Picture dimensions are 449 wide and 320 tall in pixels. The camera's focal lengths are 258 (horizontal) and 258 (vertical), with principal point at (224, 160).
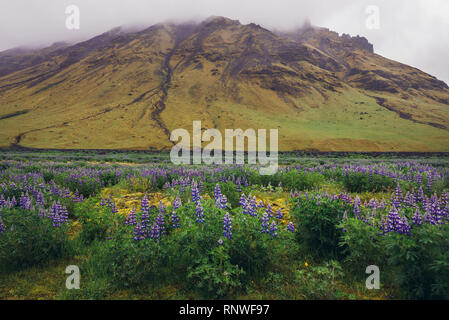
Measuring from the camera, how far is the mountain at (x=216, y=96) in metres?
56.1

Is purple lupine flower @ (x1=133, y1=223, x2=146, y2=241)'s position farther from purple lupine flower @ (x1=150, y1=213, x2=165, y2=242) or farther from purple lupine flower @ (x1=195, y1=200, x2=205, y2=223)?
purple lupine flower @ (x1=195, y1=200, x2=205, y2=223)

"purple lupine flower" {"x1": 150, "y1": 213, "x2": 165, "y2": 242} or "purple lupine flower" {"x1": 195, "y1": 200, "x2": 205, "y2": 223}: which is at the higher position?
"purple lupine flower" {"x1": 195, "y1": 200, "x2": 205, "y2": 223}

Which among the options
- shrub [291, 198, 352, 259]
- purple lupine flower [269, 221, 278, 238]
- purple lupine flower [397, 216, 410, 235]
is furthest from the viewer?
shrub [291, 198, 352, 259]

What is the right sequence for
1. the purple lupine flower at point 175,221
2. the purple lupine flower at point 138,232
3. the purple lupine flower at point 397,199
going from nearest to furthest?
the purple lupine flower at point 138,232 → the purple lupine flower at point 175,221 → the purple lupine flower at point 397,199

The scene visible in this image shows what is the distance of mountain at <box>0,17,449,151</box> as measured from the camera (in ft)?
184

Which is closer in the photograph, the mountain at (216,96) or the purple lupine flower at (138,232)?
the purple lupine flower at (138,232)

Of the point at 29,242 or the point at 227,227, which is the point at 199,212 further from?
the point at 29,242

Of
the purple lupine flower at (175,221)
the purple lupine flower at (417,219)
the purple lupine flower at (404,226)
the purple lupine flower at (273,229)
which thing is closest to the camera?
the purple lupine flower at (404,226)

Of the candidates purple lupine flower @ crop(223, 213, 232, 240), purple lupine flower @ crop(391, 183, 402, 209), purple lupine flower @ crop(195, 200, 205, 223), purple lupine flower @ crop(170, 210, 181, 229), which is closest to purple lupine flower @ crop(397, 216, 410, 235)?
purple lupine flower @ crop(391, 183, 402, 209)

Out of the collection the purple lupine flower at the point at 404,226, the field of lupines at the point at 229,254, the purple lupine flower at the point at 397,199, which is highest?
the purple lupine flower at the point at 404,226

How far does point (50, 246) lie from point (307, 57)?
342 feet

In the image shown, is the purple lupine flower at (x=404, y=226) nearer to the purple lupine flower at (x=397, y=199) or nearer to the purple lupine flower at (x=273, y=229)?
the purple lupine flower at (x=397, y=199)

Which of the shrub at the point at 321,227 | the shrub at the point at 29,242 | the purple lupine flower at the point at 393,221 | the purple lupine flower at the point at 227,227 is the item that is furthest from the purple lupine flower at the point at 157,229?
the purple lupine flower at the point at 393,221

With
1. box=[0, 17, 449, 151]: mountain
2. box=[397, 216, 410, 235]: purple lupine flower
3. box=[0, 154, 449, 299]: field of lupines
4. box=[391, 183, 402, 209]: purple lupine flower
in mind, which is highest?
box=[0, 17, 449, 151]: mountain
